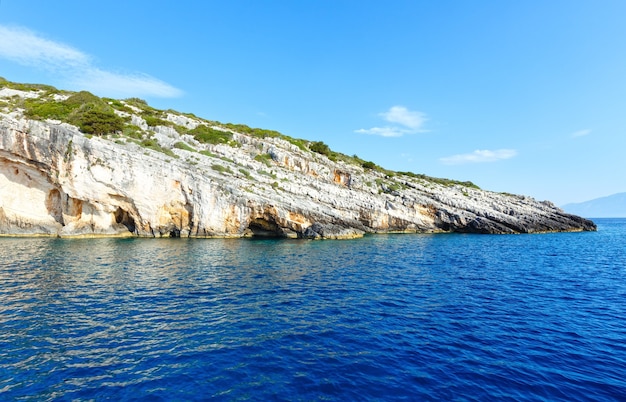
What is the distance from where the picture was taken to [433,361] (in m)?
11.7

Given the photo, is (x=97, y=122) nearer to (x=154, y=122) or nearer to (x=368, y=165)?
(x=154, y=122)

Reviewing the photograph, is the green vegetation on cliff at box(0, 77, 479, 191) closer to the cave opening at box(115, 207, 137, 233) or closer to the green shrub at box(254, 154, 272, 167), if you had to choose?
the green shrub at box(254, 154, 272, 167)

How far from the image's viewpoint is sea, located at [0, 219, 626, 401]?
991 centimetres

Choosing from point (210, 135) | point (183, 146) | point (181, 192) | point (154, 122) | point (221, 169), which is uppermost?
point (154, 122)

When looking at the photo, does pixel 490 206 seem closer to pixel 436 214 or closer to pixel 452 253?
pixel 436 214

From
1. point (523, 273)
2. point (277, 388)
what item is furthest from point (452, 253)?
point (277, 388)

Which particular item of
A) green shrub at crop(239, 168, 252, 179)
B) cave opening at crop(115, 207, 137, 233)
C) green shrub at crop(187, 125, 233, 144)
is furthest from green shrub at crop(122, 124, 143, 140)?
green shrub at crop(239, 168, 252, 179)

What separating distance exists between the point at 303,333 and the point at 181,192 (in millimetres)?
40497

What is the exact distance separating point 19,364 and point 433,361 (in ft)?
49.2

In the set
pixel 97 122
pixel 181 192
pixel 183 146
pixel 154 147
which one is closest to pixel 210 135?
pixel 183 146

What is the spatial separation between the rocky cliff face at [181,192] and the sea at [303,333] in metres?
19.8

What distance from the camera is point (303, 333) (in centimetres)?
1410

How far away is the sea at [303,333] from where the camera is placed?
9.91 meters

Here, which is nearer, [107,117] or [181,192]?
[181,192]
